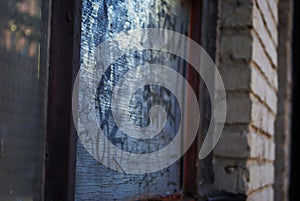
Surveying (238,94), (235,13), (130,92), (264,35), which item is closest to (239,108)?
(238,94)

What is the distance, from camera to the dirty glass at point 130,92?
981 millimetres

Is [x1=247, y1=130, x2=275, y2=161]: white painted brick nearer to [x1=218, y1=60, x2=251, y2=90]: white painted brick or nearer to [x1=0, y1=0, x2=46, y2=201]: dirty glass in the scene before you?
[x1=218, y1=60, x2=251, y2=90]: white painted brick

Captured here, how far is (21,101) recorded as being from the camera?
2.60ft

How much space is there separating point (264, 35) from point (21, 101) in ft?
4.11

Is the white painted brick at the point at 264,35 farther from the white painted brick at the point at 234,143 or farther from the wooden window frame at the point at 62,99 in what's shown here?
the wooden window frame at the point at 62,99

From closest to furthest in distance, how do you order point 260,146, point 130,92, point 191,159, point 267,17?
point 130,92, point 191,159, point 260,146, point 267,17

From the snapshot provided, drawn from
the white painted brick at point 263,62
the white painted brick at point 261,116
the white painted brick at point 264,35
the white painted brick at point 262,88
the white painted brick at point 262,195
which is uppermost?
the white painted brick at point 264,35

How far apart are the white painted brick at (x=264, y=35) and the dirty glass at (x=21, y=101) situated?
96cm

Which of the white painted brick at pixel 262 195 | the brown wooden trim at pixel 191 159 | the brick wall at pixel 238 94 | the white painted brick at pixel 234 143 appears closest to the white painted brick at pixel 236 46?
the brick wall at pixel 238 94

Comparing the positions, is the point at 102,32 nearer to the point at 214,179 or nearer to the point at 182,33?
the point at 182,33

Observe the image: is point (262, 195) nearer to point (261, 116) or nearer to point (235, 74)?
point (261, 116)

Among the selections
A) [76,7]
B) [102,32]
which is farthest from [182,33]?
[76,7]

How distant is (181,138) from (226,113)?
199mm

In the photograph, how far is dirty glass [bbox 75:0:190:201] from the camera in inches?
38.6
